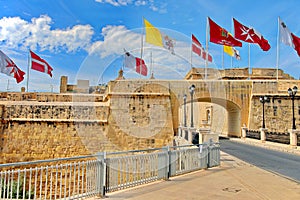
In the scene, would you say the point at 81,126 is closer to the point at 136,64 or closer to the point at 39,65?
the point at 136,64

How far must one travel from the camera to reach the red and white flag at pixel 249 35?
17562 mm

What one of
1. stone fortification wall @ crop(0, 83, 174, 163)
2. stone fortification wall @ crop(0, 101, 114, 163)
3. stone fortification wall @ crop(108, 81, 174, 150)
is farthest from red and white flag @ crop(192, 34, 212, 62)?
stone fortification wall @ crop(0, 101, 114, 163)

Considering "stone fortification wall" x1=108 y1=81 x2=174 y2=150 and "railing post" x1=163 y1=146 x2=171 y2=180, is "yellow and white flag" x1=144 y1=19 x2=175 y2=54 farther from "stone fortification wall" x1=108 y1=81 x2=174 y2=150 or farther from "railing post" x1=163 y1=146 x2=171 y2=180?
"railing post" x1=163 y1=146 x2=171 y2=180

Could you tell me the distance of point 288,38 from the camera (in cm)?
1723

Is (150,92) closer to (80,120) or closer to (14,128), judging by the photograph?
(80,120)

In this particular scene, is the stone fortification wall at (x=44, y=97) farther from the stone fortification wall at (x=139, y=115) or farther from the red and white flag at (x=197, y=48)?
the red and white flag at (x=197, y=48)

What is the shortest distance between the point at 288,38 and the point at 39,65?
725 inches

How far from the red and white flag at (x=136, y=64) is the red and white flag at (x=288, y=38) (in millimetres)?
9956

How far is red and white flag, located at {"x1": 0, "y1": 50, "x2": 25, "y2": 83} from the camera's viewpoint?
16969mm

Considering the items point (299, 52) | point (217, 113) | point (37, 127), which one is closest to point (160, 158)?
point (37, 127)

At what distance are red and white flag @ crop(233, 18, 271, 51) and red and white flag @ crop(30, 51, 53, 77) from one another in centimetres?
1458

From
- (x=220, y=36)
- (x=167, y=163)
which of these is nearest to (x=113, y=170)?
(x=167, y=163)

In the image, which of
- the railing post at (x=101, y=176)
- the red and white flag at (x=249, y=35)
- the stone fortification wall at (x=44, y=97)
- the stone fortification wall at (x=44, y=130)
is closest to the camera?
the railing post at (x=101, y=176)


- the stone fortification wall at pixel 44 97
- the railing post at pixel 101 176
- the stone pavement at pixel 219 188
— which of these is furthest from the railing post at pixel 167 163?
the stone fortification wall at pixel 44 97
